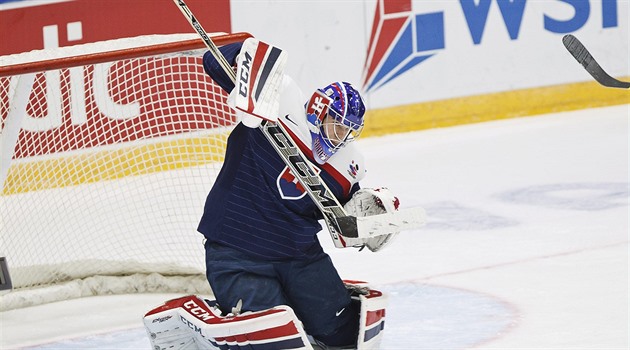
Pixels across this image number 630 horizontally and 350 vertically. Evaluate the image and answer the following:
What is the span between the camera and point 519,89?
22.5ft

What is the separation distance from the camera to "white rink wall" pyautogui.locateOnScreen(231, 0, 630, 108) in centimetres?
639

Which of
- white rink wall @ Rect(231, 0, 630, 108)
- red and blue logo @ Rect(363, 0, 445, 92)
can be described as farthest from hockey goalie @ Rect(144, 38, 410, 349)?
red and blue logo @ Rect(363, 0, 445, 92)

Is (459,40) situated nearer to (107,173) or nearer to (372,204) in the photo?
(107,173)

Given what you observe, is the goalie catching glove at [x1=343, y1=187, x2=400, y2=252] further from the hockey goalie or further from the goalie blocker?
the goalie blocker

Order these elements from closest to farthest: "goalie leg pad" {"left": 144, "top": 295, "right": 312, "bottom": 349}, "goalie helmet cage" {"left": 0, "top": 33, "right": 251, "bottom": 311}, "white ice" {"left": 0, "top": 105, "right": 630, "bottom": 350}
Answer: "goalie leg pad" {"left": 144, "top": 295, "right": 312, "bottom": 349}, "white ice" {"left": 0, "top": 105, "right": 630, "bottom": 350}, "goalie helmet cage" {"left": 0, "top": 33, "right": 251, "bottom": 311}

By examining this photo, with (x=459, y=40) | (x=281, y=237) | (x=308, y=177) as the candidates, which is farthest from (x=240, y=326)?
(x=459, y=40)

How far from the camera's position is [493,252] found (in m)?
4.74

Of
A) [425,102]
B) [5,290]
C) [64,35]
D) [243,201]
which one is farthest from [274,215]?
[425,102]

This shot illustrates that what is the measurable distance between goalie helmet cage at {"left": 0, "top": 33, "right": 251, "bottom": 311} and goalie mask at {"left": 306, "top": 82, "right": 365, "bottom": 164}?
3.50ft

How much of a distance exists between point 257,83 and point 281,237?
0.45 meters

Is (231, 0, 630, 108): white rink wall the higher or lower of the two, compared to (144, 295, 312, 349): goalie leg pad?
higher

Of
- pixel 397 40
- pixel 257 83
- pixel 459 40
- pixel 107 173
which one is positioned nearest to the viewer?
pixel 257 83

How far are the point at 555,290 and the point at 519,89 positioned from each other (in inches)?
110

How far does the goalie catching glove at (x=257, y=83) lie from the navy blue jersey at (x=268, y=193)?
18 centimetres
